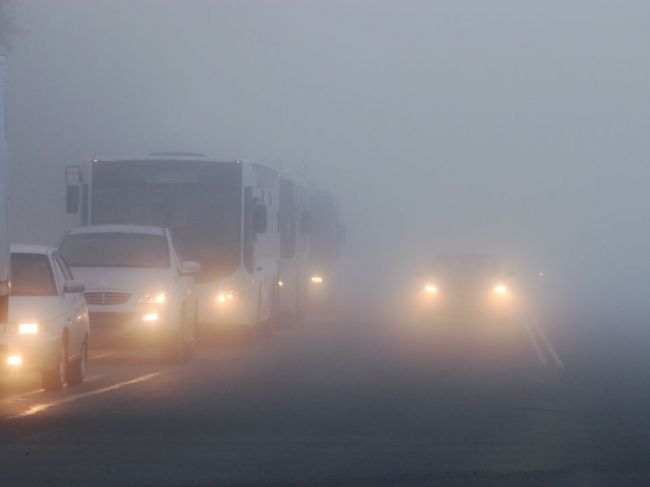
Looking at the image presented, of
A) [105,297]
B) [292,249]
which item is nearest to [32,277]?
[105,297]

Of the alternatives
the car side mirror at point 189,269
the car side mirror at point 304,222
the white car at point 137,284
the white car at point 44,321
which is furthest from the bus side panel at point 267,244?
the white car at point 44,321

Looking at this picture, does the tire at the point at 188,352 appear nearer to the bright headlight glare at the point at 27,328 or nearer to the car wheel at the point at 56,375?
the car wheel at the point at 56,375

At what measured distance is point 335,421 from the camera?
1482cm

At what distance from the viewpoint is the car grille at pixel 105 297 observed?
22.8m

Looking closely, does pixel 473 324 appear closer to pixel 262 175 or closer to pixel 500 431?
pixel 262 175

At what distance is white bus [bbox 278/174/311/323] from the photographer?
1334 inches

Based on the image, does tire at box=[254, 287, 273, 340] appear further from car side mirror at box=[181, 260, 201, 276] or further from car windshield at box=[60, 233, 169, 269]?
car windshield at box=[60, 233, 169, 269]

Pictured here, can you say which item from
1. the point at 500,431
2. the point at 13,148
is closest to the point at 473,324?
the point at 500,431

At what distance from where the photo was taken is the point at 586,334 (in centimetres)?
3272

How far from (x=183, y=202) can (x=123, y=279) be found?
4501mm

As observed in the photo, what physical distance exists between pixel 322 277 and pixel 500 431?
28.7m

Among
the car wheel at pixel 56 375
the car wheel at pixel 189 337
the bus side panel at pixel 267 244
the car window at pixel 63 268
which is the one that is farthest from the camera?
the bus side panel at pixel 267 244

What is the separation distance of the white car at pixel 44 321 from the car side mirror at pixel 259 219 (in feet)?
28.4

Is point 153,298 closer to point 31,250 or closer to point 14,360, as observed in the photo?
point 31,250
